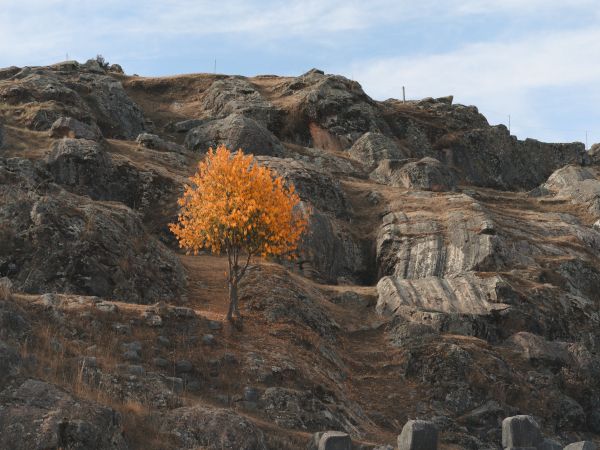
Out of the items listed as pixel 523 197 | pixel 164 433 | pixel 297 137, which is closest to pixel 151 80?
pixel 297 137

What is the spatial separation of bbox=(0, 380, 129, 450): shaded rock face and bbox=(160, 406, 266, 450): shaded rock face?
5.55 feet

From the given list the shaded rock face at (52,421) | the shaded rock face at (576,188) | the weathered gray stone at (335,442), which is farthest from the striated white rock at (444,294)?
the shaded rock face at (576,188)

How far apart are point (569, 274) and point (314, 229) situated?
14.7 meters

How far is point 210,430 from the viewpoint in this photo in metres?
20.2

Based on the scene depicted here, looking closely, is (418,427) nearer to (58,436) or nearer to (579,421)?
(58,436)

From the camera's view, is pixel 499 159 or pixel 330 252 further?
pixel 499 159

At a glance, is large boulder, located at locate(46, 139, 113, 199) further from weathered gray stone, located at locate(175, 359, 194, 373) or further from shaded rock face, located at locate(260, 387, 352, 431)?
shaded rock face, located at locate(260, 387, 352, 431)

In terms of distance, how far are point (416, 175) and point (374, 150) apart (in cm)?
917

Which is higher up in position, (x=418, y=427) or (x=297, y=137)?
(x=297, y=137)

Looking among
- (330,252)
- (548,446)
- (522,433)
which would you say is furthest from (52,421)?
(330,252)

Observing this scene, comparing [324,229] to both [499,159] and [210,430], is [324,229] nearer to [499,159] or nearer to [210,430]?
[210,430]

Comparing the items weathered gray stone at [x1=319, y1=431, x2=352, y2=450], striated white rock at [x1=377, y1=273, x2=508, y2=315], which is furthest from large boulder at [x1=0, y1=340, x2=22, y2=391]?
striated white rock at [x1=377, y1=273, x2=508, y2=315]

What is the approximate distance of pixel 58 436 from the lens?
17703 mm

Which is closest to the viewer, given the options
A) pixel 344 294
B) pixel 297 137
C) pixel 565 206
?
pixel 344 294
